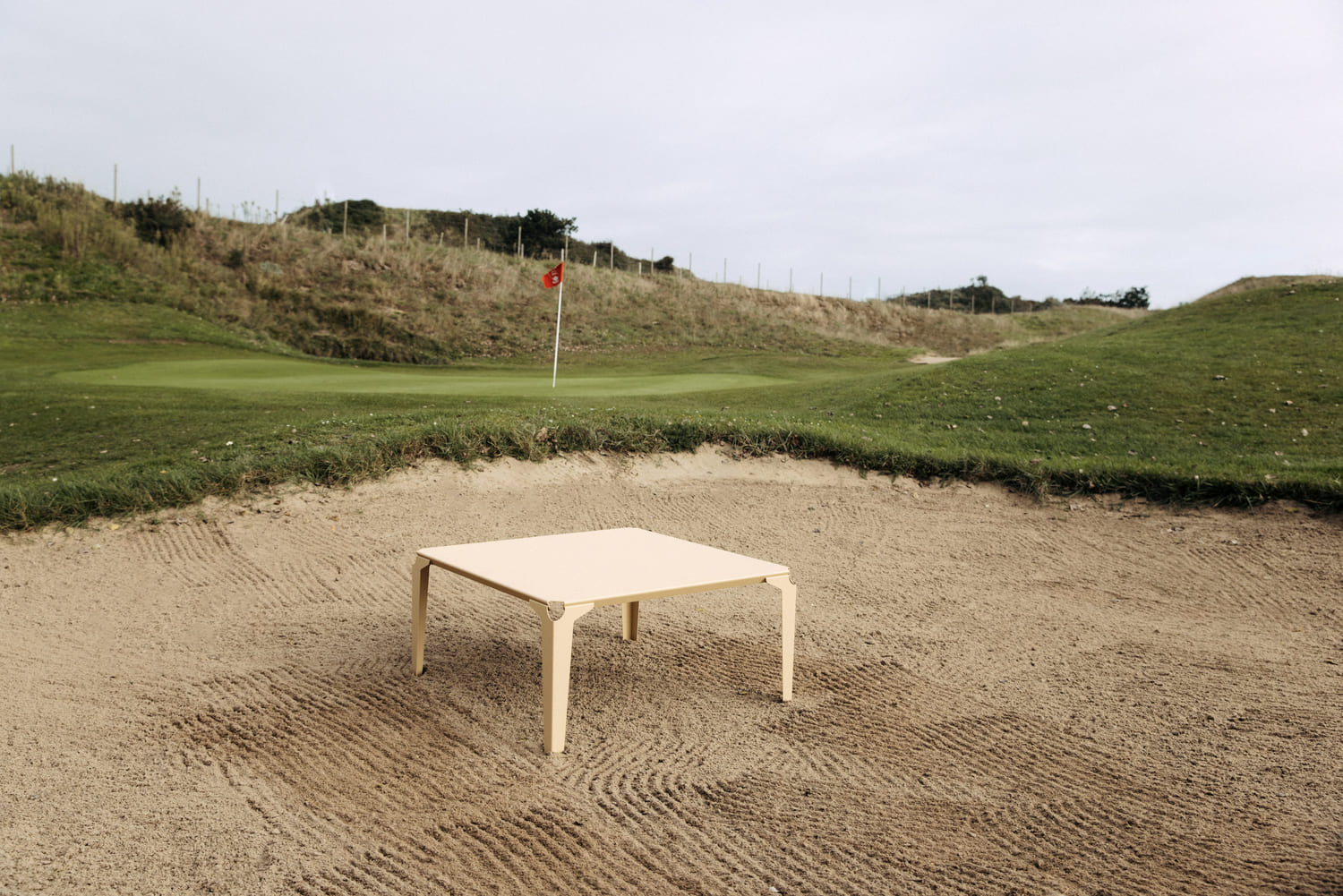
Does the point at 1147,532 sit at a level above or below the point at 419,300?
below


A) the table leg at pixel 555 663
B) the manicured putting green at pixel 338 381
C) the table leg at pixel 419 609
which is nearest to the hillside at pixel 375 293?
the manicured putting green at pixel 338 381

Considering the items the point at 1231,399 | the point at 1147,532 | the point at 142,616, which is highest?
the point at 1231,399

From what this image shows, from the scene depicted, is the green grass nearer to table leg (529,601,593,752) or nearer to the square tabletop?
the square tabletop

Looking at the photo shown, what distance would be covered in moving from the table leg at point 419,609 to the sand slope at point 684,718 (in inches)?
5.3

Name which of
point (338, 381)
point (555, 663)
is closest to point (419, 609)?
point (555, 663)

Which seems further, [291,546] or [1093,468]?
[1093,468]

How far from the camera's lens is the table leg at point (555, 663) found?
3.38 m

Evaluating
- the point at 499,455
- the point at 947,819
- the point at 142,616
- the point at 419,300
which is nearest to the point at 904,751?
the point at 947,819

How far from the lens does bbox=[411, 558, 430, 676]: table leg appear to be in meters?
4.26

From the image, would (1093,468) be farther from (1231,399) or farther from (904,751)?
(904,751)

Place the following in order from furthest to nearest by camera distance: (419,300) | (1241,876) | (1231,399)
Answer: (419,300), (1231,399), (1241,876)

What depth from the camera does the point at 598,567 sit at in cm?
398

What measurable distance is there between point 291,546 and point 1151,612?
19.4ft

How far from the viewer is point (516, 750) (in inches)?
144
